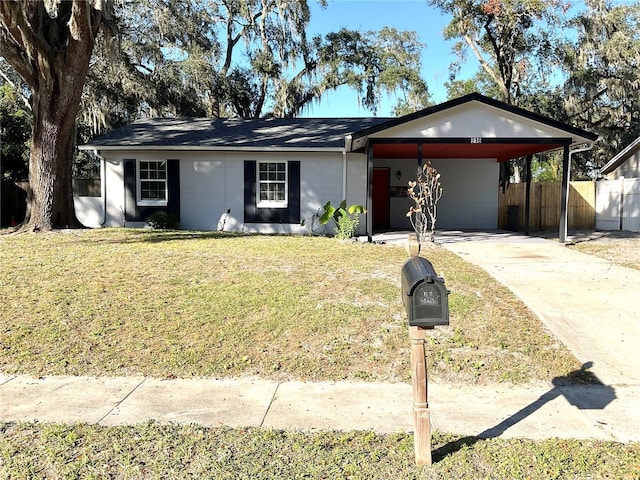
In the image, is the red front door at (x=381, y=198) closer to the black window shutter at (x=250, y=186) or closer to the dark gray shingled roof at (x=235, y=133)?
the dark gray shingled roof at (x=235, y=133)

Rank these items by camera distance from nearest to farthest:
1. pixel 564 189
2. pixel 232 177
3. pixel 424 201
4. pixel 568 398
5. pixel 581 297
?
1. pixel 568 398
2. pixel 581 297
3. pixel 424 201
4. pixel 564 189
5. pixel 232 177

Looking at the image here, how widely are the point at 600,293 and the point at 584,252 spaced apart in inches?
172

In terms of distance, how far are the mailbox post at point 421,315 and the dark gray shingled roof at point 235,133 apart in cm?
1191

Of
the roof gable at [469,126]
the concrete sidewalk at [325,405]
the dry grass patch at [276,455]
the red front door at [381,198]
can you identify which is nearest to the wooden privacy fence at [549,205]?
the red front door at [381,198]

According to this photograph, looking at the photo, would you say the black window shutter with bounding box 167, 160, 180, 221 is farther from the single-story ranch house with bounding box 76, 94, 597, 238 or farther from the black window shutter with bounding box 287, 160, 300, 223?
the black window shutter with bounding box 287, 160, 300, 223

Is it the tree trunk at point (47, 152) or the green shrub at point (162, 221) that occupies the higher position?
the tree trunk at point (47, 152)

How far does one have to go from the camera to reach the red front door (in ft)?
56.6

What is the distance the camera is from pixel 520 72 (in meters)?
23.6

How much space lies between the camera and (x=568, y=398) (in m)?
4.25

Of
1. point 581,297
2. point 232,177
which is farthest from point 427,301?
point 232,177

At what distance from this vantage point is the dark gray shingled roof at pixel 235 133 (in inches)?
583

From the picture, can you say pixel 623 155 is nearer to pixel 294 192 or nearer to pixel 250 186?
pixel 294 192

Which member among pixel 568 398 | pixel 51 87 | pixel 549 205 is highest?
pixel 51 87

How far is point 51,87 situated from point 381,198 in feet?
34.3
